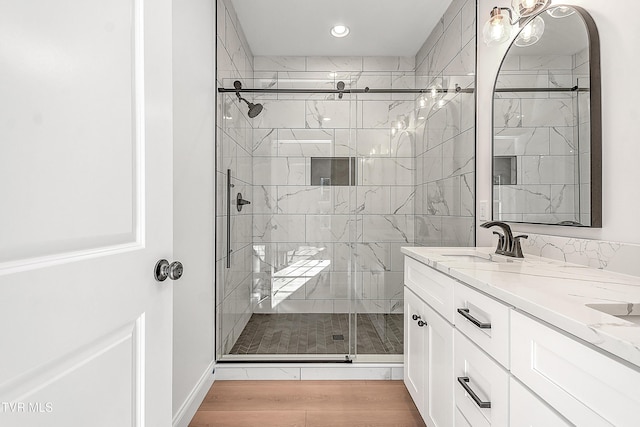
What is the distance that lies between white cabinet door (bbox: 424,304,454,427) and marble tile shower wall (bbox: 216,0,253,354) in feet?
4.57

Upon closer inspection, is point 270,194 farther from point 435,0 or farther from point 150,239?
point 435,0

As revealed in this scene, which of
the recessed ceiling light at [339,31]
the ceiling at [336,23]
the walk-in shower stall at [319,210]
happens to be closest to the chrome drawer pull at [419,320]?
the walk-in shower stall at [319,210]

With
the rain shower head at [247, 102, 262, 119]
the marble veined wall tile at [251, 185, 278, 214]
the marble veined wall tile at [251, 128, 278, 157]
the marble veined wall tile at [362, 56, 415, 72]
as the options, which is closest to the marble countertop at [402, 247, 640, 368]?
the marble veined wall tile at [251, 185, 278, 214]

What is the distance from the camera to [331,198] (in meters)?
2.43

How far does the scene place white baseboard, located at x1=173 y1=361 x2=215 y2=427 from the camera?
5.36 ft

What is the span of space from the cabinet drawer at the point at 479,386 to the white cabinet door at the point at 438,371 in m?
0.06

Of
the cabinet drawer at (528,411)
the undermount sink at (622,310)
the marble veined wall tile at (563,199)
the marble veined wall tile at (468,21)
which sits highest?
the marble veined wall tile at (468,21)

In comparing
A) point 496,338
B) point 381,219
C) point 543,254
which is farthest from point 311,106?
point 496,338

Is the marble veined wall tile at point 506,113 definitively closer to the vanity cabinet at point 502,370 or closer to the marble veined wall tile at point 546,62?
the marble veined wall tile at point 546,62

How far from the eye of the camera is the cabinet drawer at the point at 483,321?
893 millimetres

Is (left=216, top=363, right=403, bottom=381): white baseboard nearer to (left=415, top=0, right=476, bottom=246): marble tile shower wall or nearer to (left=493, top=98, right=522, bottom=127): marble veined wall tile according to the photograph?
(left=415, top=0, right=476, bottom=246): marble tile shower wall

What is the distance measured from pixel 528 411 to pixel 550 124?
1231 mm

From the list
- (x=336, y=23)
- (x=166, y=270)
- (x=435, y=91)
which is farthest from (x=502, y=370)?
(x=336, y=23)

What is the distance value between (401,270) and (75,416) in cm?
202
